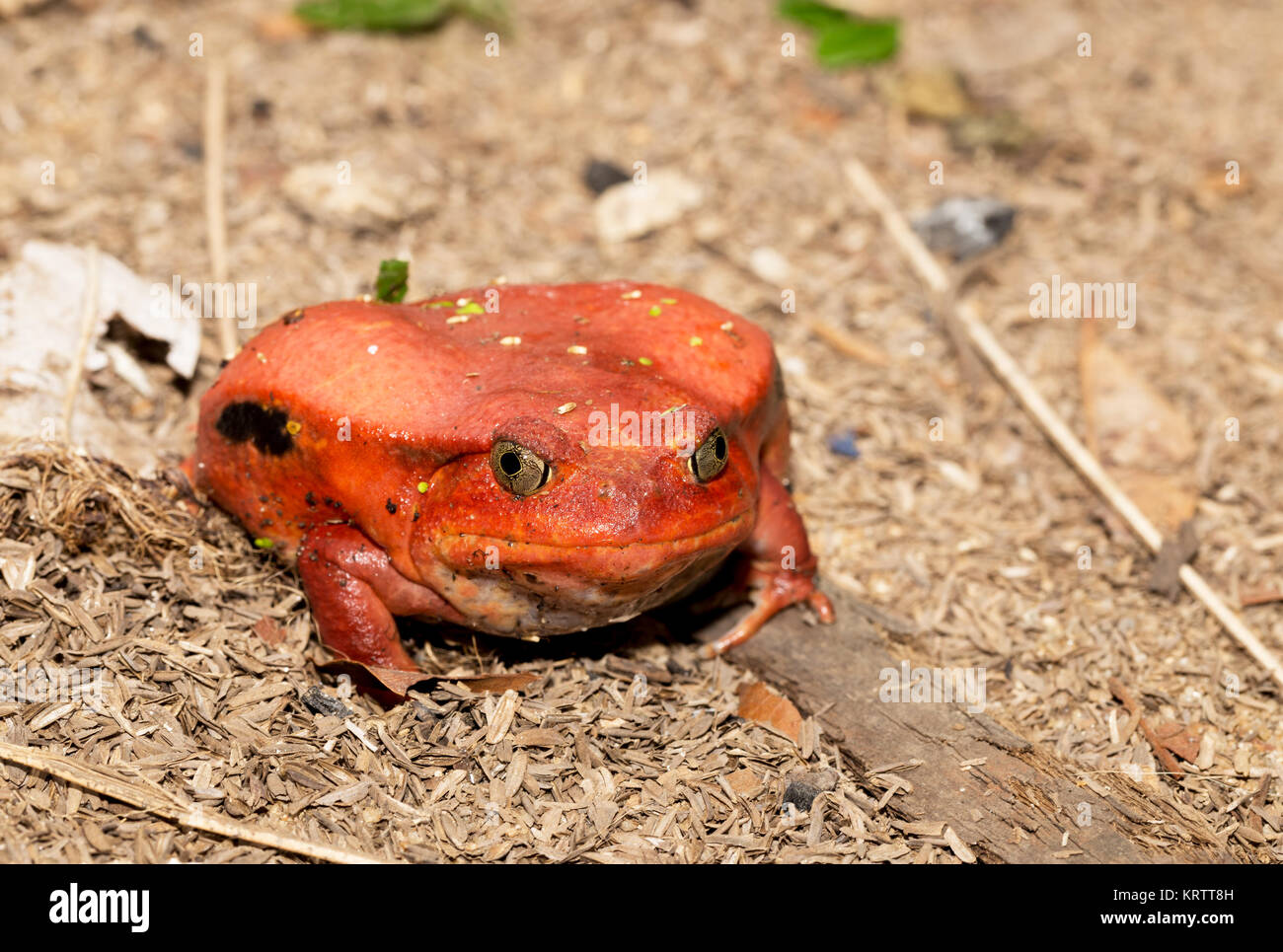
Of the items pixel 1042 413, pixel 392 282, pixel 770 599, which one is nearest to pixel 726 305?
pixel 1042 413

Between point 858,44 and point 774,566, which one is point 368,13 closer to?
point 858,44

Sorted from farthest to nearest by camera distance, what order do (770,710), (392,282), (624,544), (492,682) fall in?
(392,282) → (770,710) → (492,682) → (624,544)

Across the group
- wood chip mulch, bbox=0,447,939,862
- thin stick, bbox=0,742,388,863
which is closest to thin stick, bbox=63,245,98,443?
wood chip mulch, bbox=0,447,939,862

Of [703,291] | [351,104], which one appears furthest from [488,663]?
[351,104]

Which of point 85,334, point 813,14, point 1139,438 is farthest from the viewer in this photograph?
point 813,14

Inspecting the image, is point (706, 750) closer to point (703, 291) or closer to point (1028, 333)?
point (703, 291)

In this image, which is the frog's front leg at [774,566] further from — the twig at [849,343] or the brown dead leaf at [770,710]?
the twig at [849,343]

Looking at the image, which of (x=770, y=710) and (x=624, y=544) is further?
(x=770, y=710)
